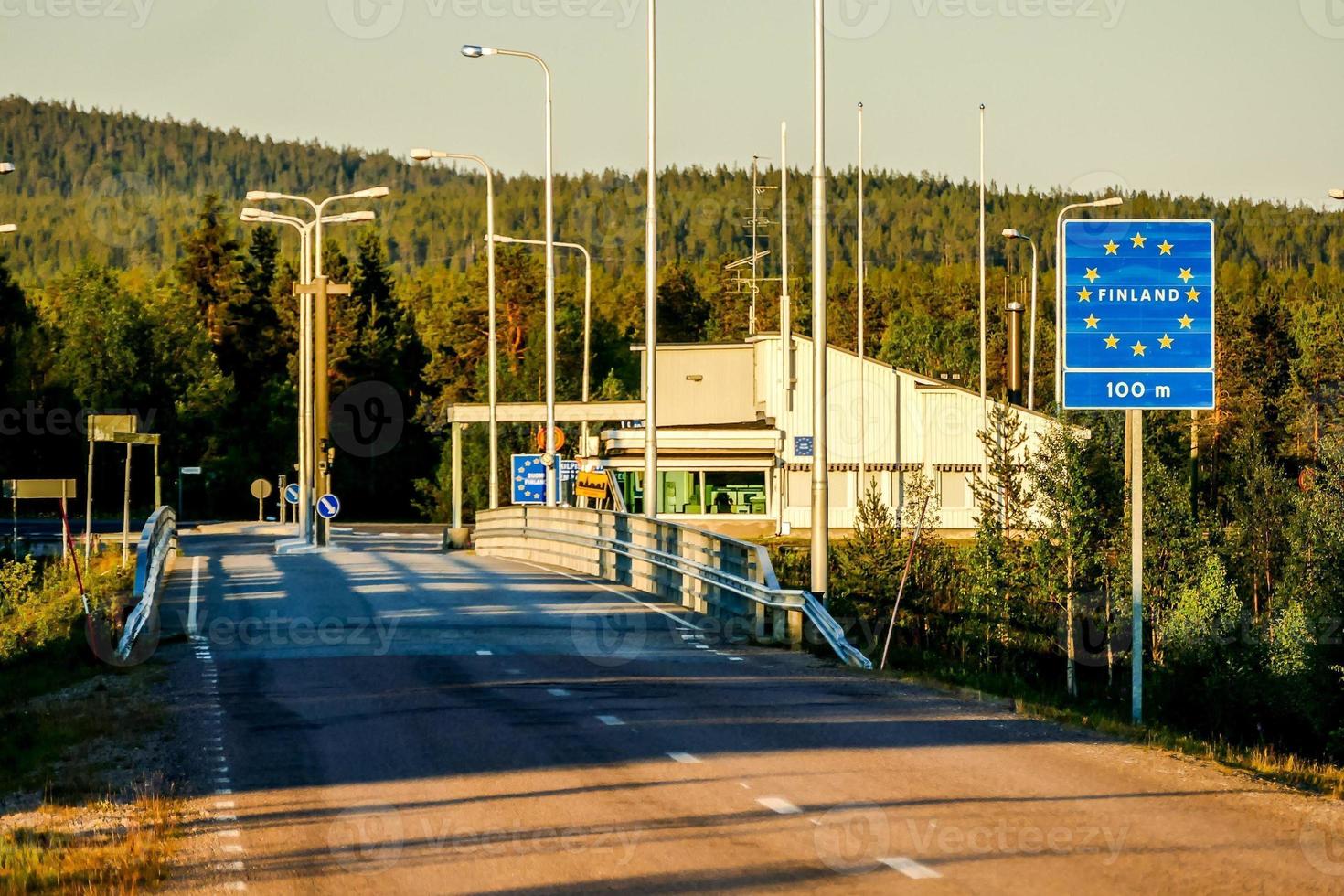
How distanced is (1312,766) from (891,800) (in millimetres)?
4762

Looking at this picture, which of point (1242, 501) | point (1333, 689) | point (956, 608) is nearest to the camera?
point (1333, 689)

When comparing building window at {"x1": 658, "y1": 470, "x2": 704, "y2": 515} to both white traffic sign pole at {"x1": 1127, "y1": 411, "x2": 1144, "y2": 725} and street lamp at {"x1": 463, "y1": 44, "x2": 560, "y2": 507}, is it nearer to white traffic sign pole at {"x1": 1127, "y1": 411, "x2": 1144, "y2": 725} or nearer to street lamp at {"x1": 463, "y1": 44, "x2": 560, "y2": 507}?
street lamp at {"x1": 463, "y1": 44, "x2": 560, "y2": 507}

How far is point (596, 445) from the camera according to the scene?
67312mm

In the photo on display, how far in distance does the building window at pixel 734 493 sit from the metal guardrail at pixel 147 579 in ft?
117

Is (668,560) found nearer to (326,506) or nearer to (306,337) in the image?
(326,506)

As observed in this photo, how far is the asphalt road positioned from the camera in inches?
355

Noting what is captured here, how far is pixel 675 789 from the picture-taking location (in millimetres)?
11305

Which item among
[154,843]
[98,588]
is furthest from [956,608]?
[154,843]

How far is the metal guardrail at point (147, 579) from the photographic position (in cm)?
2074

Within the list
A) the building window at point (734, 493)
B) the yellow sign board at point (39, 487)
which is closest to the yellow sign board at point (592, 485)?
the yellow sign board at point (39, 487)

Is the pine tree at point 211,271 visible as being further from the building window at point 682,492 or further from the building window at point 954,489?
the building window at point 954,489

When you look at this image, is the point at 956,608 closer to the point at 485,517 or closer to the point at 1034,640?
the point at 1034,640

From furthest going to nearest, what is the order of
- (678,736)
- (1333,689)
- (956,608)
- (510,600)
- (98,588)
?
(956,608), (1333,689), (98,588), (510,600), (678,736)

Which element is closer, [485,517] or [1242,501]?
[485,517]
